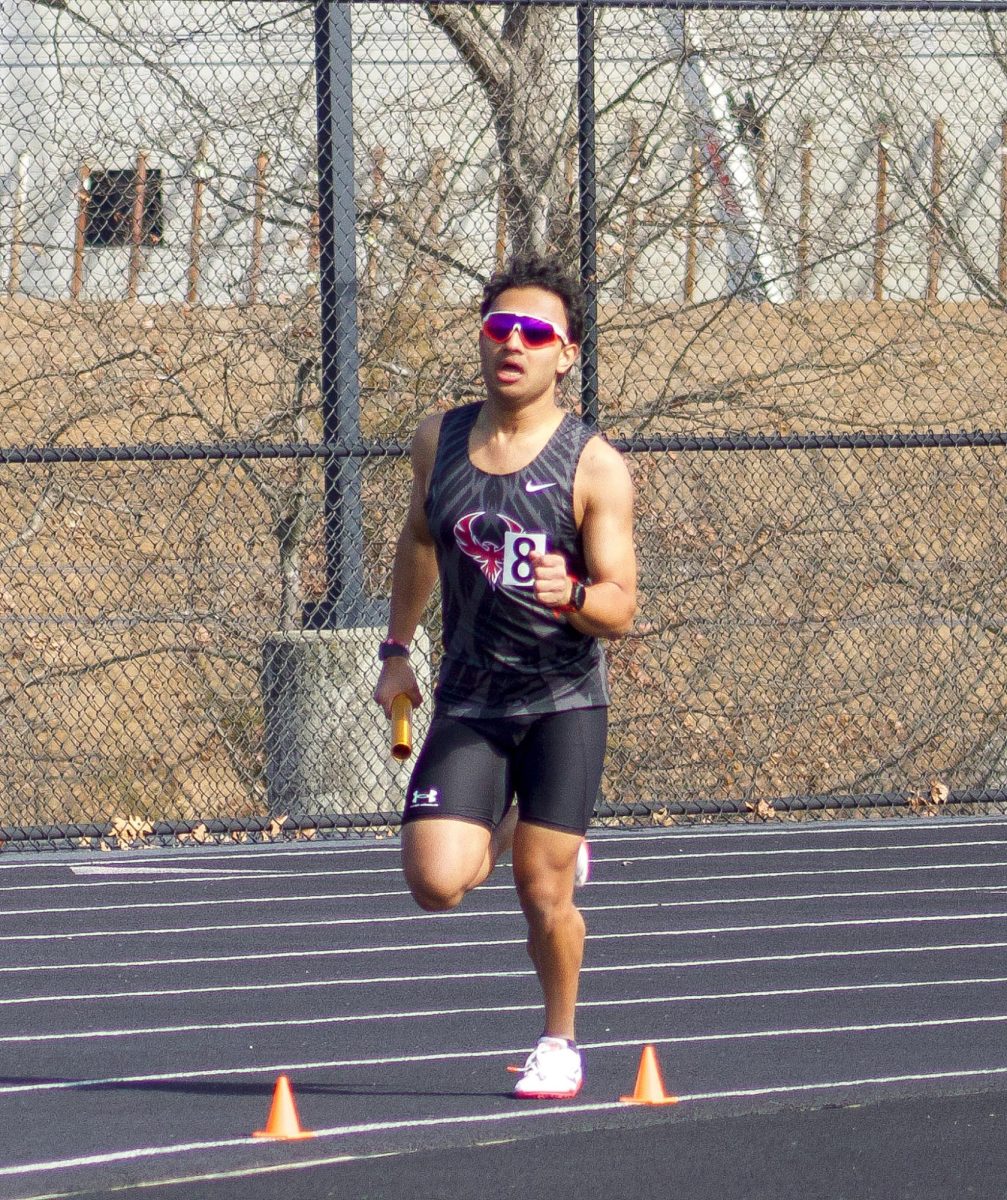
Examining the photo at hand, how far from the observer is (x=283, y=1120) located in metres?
4.12

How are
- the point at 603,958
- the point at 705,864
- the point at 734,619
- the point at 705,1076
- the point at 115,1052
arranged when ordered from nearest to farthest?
1. the point at 705,1076
2. the point at 115,1052
3. the point at 603,958
4. the point at 705,864
5. the point at 734,619

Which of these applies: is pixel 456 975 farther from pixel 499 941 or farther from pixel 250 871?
pixel 250 871

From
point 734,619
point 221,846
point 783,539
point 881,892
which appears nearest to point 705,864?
point 881,892

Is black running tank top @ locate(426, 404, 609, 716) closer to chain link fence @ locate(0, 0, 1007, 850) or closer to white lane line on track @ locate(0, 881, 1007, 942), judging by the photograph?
white lane line on track @ locate(0, 881, 1007, 942)

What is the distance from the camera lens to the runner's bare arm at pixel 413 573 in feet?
14.1

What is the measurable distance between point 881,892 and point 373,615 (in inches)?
105

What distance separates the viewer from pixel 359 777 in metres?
8.37

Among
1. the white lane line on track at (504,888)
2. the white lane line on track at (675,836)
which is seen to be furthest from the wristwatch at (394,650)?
the white lane line on track at (675,836)

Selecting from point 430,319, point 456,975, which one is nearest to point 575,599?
point 456,975

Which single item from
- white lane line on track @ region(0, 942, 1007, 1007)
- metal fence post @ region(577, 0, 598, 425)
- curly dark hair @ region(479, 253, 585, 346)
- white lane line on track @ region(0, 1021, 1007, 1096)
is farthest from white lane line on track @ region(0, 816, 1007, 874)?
curly dark hair @ region(479, 253, 585, 346)

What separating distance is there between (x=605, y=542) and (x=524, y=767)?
1.91ft

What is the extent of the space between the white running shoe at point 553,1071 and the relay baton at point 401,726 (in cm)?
79

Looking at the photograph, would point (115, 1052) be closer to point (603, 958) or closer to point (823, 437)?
point (603, 958)

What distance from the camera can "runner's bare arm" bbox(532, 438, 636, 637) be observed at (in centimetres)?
397
